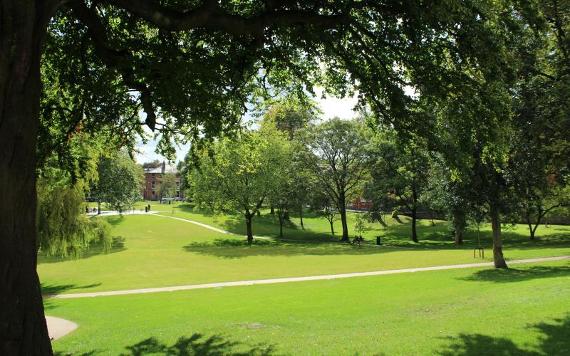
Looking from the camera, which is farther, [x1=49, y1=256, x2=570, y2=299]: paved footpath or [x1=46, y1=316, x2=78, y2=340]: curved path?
[x1=49, y1=256, x2=570, y2=299]: paved footpath

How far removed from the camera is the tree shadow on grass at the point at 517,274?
71.1 ft

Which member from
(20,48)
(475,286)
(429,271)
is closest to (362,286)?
(475,286)

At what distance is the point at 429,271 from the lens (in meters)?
25.6

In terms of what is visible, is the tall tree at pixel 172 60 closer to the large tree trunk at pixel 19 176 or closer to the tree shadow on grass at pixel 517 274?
the large tree trunk at pixel 19 176

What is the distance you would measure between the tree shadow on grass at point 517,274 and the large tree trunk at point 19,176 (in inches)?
806

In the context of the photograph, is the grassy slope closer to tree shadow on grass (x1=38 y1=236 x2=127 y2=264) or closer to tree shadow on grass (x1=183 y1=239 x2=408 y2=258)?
tree shadow on grass (x1=183 y1=239 x2=408 y2=258)

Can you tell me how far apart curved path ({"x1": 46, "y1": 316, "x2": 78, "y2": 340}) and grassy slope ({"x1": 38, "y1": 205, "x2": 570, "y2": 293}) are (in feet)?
29.9

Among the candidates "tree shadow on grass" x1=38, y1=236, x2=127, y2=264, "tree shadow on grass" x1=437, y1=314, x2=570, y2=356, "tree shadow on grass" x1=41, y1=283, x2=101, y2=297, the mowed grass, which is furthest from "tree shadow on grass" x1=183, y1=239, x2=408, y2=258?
"tree shadow on grass" x1=437, y1=314, x2=570, y2=356

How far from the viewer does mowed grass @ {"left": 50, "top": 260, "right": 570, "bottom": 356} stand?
928cm

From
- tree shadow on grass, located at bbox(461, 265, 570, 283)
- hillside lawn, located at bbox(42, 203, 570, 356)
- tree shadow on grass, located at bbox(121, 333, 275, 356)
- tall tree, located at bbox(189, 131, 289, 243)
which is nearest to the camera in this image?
tree shadow on grass, located at bbox(121, 333, 275, 356)

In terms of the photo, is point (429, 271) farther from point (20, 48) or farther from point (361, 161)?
point (361, 161)

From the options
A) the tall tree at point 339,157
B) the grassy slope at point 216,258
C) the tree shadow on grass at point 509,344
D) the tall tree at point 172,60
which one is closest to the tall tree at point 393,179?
the tall tree at point 339,157

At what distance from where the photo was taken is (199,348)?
1001cm

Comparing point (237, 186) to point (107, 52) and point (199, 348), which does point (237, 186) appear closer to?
point (199, 348)
